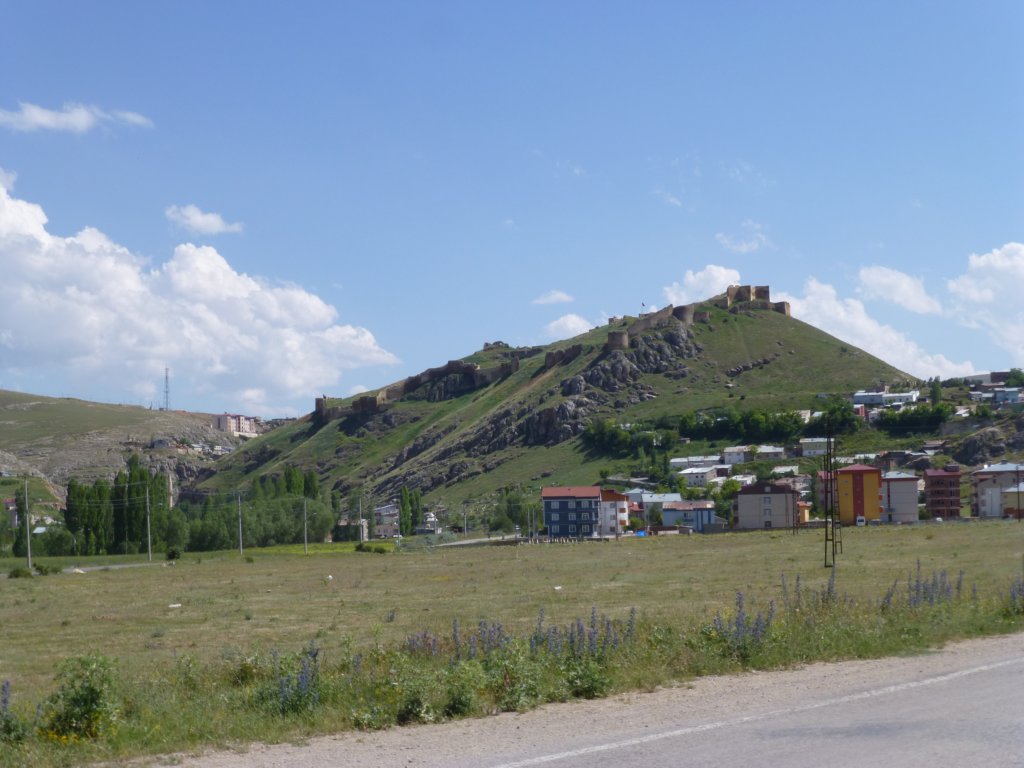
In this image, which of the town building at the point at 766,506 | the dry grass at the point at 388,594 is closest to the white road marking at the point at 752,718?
the dry grass at the point at 388,594

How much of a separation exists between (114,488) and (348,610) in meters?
78.5

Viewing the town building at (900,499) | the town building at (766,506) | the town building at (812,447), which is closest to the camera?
the town building at (900,499)

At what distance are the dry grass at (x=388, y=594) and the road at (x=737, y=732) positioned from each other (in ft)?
13.3

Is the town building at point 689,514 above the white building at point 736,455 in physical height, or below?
below

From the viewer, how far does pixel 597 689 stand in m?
12.3

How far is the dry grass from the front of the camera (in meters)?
24.5

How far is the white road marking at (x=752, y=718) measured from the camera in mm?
9219

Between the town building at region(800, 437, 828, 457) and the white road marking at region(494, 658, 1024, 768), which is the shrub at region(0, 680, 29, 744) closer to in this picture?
the white road marking at region(494, 658, 1024, 768)

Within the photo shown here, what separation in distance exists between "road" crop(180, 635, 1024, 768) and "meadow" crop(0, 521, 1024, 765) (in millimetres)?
710

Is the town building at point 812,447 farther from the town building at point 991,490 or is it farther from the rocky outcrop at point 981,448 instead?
the town building at point 991,490

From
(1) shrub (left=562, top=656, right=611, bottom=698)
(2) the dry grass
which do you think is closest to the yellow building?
(2) the dry grass

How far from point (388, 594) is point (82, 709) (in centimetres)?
3002

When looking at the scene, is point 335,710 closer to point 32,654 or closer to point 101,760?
point 101,760

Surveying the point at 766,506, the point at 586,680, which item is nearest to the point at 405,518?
the point at 766,506
